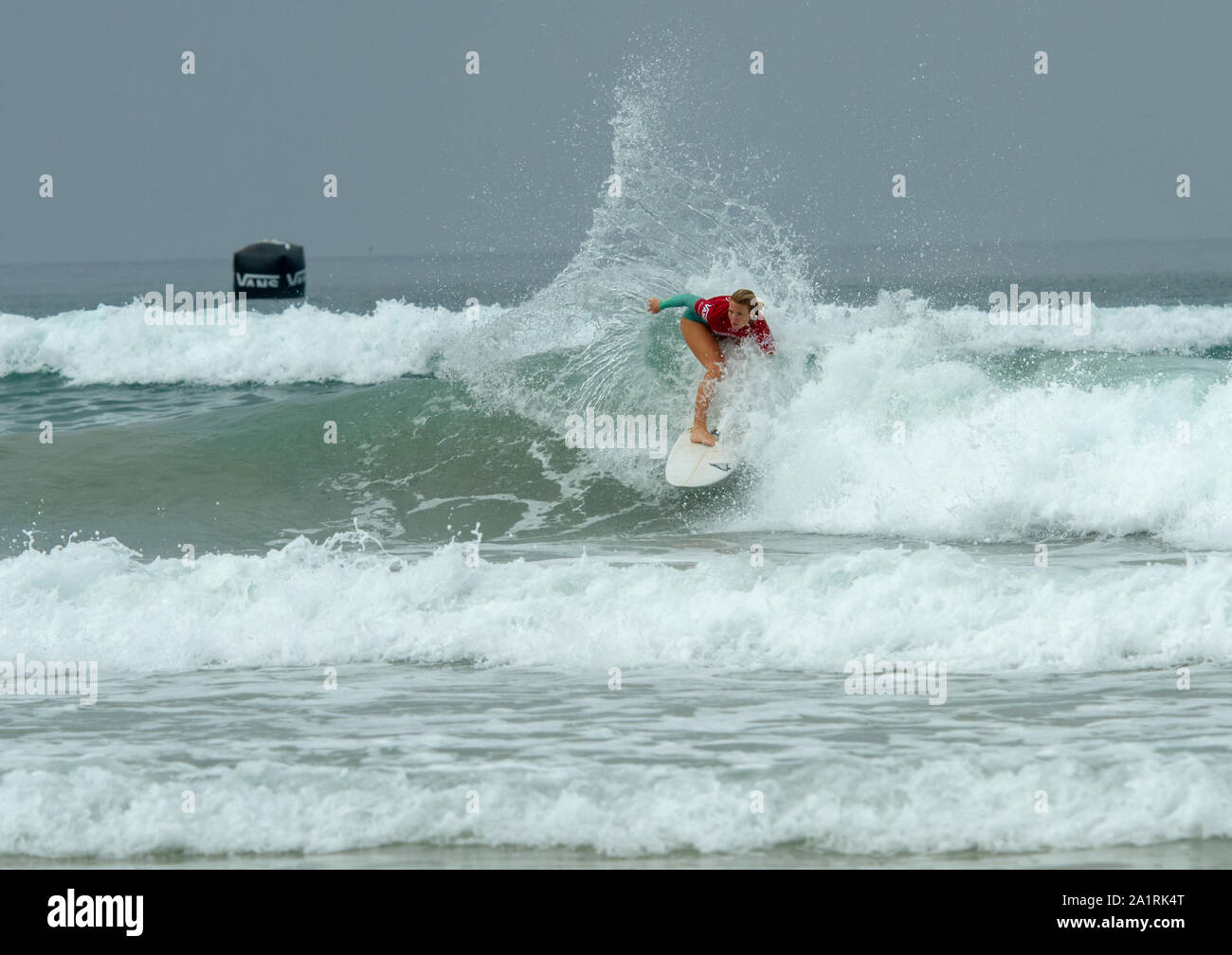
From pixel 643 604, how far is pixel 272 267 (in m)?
31.7

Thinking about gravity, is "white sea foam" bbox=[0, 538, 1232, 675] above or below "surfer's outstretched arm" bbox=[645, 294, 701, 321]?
below

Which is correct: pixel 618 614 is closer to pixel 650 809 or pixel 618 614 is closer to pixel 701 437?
pixel 650 809

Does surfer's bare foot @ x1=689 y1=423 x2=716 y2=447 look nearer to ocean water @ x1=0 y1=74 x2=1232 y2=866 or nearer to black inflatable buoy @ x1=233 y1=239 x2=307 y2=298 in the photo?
ocean water @ x1=0 y1=74 x2=1232 y2=866

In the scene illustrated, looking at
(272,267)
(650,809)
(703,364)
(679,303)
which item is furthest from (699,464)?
(272,267)

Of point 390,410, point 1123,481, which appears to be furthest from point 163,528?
point 1123,481

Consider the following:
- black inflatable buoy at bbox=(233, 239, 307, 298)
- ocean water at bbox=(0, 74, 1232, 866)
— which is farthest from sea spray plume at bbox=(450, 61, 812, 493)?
black inflatable buoy at bbox=(233, 239, 307, 298)

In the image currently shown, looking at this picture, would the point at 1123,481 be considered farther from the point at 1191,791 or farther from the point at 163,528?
the point at 163,528

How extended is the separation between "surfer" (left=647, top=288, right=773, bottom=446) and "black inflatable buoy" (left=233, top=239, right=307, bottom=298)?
27.0 m

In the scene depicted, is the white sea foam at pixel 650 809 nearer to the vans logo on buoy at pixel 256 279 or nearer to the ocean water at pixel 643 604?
the ocean water at pixel 643 604

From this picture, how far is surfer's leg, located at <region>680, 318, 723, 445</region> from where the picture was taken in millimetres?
11523

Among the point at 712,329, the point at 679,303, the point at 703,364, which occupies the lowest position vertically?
the point at 703,364

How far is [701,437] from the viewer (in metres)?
11.6

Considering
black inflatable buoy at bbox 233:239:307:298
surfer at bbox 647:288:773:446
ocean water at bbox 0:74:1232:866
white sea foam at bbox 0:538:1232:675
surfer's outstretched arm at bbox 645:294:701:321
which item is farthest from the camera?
black inflatable buoy at bbox 233:239:307:298
